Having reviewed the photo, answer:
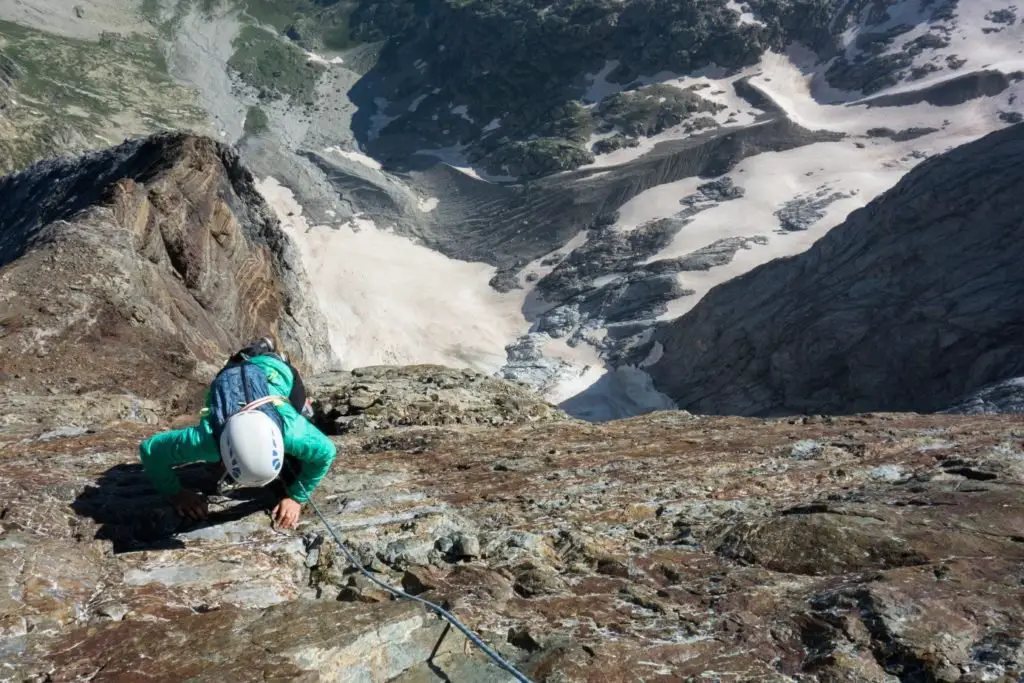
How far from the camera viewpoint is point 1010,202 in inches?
2351

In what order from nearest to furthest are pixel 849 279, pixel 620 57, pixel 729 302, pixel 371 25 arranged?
pixel 849 279
pixel 729 302
pixel 620 57
pixel 371 25

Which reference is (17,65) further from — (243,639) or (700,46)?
(243,639)

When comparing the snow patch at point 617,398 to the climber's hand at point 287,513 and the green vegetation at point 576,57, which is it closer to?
the green vegetation at point 576,57

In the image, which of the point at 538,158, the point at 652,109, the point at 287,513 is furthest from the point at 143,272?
the point at 652,109

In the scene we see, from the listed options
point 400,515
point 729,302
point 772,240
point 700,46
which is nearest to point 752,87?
point 700,46

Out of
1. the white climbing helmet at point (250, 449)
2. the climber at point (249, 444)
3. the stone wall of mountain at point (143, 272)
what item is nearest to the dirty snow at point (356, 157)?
the stone wall of mountain at point (143, 272)

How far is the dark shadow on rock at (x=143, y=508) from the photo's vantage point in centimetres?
663

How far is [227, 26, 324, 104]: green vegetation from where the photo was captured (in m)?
141

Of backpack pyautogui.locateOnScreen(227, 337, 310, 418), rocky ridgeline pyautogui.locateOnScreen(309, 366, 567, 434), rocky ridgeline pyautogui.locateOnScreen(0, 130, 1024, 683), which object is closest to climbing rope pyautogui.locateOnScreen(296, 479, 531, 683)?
rocky ridgeline pyautogui.locateOnScreen(0, 130, 1024, 683)

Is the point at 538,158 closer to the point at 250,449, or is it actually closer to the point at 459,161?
the point at 459,161

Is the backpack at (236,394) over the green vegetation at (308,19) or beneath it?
beneath

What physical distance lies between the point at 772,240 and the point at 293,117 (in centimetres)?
9098

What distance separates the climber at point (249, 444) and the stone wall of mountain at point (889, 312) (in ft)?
180

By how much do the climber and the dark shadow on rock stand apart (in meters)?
0.19
